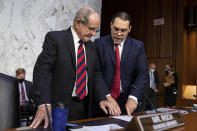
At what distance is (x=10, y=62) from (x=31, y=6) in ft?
3.48

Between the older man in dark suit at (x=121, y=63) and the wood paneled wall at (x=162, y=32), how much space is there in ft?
21.7

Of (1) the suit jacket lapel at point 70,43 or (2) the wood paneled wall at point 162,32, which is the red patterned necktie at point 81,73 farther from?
(2) the wood paneled wall at point 162,32

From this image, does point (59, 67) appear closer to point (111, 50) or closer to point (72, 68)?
point (72, 68)

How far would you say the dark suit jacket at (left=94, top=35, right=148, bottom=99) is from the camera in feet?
7.48

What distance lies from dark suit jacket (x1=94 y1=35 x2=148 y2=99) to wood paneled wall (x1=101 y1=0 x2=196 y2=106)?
260 inches

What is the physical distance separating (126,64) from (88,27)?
61 centimetres

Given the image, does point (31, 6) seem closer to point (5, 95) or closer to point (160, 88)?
point (5, 95)

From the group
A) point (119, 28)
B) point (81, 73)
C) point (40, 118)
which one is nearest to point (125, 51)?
point (119, 28)

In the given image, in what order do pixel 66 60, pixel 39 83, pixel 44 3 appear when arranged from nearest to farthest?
pixel 39 83, pixel 66 60, pixel 44 3

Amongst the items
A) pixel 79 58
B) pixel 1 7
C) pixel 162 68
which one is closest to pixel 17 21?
pixel 1 7

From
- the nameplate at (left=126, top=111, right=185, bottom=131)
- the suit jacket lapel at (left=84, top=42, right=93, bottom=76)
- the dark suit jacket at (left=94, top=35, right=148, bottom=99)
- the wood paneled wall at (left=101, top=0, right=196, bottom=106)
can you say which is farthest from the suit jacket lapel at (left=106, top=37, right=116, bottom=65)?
the wood paneled wall at (left=101, top=0, right=196, bottom=106)

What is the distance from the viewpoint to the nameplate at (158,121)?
1.17 metres

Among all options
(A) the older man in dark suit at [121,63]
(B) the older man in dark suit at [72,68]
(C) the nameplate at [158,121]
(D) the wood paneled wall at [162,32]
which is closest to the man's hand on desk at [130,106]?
(A) the older man in dark suit at [121,63]

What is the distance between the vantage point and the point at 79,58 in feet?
6.40
